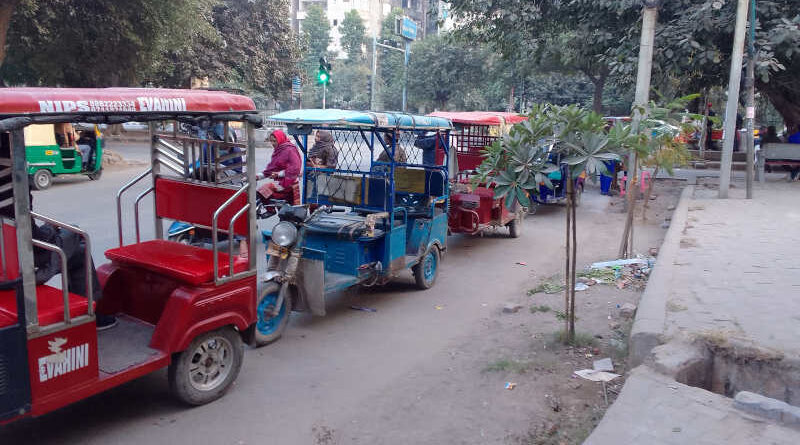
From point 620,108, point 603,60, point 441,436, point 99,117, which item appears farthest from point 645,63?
point 620,108

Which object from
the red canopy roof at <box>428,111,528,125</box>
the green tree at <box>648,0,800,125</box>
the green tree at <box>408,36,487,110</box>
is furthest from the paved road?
the green tree at <box>408,36,487,110</box>

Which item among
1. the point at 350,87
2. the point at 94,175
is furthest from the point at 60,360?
the point at 350,87

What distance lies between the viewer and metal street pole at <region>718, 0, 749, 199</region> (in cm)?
1312

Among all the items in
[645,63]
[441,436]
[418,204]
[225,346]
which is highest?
[645,63]

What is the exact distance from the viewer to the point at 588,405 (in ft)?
15.6

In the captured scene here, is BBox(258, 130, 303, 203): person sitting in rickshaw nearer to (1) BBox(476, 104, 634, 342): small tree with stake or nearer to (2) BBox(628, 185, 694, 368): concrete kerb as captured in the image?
(1) BBox(476, 104, 634, 342): small tree with stake

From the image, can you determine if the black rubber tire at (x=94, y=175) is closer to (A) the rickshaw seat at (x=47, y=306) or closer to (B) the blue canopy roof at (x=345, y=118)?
(B) the blue canopy roof at (x=345, y=118)

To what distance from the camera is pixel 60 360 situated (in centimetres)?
371

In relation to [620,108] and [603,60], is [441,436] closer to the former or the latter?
[603,60]

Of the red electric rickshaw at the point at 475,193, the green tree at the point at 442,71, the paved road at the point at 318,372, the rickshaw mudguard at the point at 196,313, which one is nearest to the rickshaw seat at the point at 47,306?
the rickshaw mudguard at the point at 196,313

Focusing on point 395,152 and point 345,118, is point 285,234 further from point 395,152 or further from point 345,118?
point 395,152

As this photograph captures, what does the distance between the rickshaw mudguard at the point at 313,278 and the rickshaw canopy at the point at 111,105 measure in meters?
1.93

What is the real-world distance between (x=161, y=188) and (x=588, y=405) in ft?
12.8

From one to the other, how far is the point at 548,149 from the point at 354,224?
231cm
